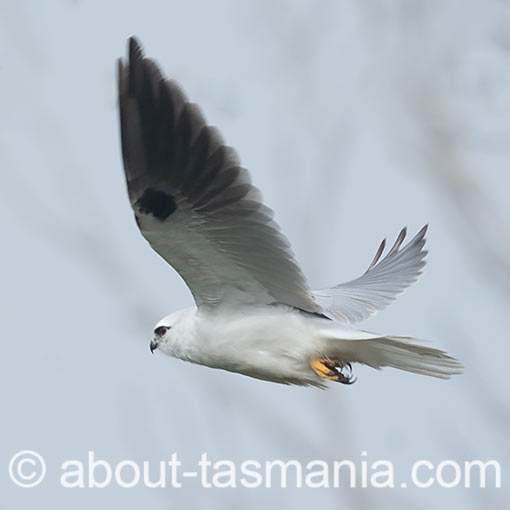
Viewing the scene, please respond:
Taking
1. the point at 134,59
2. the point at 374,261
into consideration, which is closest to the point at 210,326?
the point at 134,59

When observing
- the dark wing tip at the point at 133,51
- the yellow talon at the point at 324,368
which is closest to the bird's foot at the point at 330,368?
the yellow talon at the point at 324,368

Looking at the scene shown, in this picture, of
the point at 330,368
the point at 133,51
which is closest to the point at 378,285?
the point at 330,368

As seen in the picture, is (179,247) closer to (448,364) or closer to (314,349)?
(314,349)

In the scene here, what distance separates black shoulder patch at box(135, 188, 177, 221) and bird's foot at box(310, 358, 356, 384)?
1.14 metres

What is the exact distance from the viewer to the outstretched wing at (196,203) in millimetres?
4766

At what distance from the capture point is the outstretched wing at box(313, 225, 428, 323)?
7.01 meters

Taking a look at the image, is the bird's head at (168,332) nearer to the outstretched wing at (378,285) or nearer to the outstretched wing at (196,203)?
the outstretched wing at (196,203)

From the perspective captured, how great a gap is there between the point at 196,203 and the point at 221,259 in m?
0.45

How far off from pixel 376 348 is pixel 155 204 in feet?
4.23

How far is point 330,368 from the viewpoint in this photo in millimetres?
5863

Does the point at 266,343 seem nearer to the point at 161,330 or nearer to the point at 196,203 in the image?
the point at 161,330

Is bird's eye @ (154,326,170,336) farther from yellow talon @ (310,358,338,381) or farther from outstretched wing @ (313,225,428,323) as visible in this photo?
outstretched wing @ (313,225,428,323)

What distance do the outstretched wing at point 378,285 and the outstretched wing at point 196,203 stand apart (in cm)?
112

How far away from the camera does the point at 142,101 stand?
4742mm
